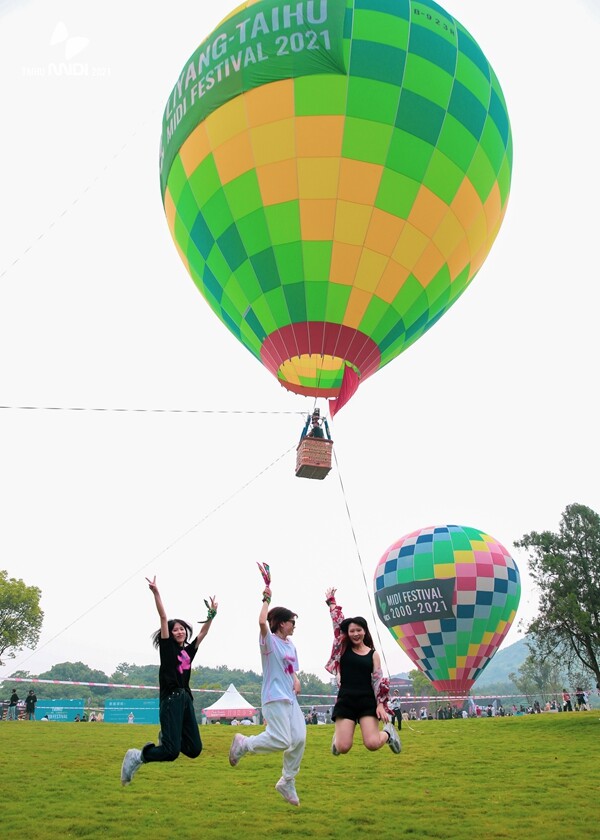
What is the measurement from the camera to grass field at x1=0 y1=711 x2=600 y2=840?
6.68 metres

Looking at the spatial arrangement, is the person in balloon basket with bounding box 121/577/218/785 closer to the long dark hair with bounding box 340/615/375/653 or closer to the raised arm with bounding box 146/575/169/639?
the raised arm with bounding box 146/575/169/639

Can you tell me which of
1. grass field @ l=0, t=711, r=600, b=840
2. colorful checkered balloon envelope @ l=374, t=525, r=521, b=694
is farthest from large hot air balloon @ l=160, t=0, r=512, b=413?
colorful checkered balloon envelope @ l=374, t=525, r=521, b=694

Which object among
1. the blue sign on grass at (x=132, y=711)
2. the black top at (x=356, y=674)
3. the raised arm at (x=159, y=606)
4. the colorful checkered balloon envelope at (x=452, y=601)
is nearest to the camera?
the raised arm at (x=159, y=606)

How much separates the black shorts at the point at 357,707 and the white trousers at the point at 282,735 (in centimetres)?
44

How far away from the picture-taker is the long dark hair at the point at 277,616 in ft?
24.0

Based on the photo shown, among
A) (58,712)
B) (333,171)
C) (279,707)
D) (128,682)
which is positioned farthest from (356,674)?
(128,682)

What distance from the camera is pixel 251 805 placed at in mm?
7953

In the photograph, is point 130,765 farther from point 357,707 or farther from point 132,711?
point 132,711

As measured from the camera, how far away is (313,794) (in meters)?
8.84

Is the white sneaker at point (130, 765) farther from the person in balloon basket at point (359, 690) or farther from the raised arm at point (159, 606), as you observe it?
the person in balloon basket at point (359, 690)

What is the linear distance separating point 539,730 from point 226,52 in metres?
18.1

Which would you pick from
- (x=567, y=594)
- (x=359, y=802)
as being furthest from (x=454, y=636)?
(x=359, y=802)

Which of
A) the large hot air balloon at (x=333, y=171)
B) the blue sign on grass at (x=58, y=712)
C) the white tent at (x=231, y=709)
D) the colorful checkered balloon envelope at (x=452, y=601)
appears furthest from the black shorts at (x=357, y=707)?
the white tent at (x=231, y=709)

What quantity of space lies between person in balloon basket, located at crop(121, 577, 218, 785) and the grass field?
24.6 inches
